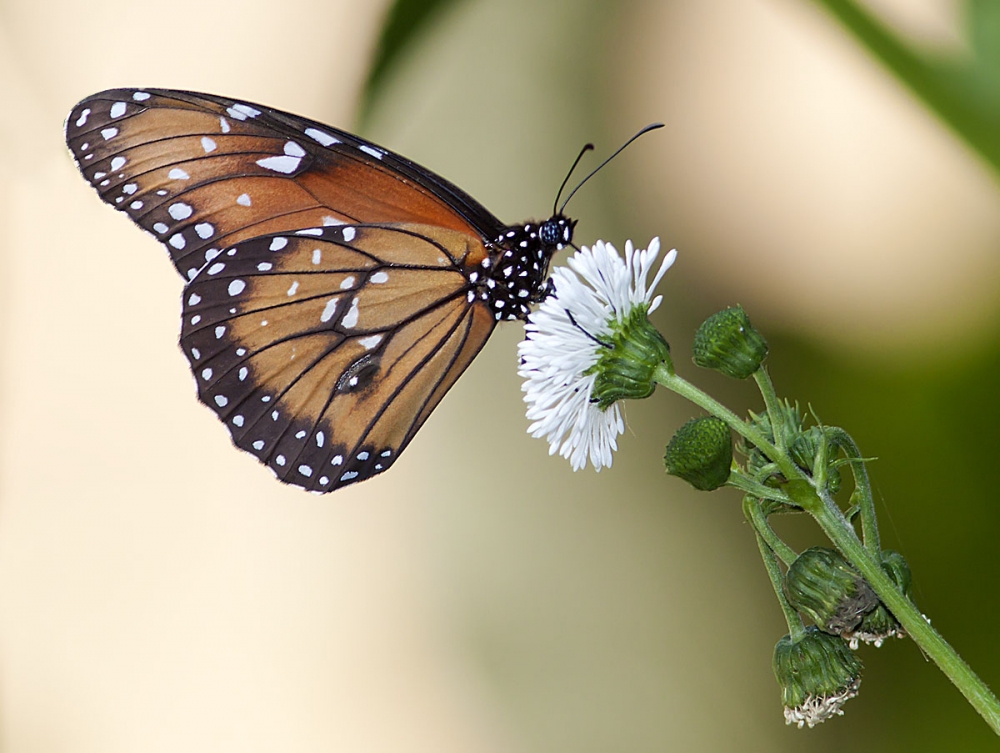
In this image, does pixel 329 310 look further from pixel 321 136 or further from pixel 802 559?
pixel 802 559

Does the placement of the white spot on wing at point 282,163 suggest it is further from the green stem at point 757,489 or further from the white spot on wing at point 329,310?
the green stem at point 757,489

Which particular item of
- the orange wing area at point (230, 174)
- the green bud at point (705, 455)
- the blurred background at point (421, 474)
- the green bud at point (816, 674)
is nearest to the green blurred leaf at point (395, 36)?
the green bud at point (705, 455)

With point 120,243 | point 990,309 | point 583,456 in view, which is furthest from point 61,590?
point 990,309

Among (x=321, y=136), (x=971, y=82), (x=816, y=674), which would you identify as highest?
(x=321, y=136)

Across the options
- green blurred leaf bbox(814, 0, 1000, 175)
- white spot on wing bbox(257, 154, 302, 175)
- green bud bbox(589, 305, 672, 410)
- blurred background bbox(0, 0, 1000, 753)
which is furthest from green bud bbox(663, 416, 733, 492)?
blurred background bbox(0, 0, 1000, 753)

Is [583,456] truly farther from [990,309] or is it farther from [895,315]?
[895,315]

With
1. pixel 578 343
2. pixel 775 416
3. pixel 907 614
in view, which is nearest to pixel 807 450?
pixel 775 416

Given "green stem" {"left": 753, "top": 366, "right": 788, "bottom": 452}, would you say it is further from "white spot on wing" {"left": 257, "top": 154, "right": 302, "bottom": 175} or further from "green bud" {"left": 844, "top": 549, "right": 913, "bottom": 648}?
"white spot on wing" {"left": 257, "top": 154, "right": 302, "bottom": 175}
